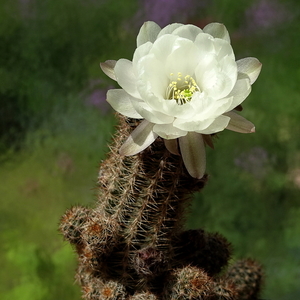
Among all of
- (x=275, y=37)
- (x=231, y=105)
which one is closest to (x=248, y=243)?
(x=275, y=37)

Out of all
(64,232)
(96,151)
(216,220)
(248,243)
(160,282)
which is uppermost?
(64,232)

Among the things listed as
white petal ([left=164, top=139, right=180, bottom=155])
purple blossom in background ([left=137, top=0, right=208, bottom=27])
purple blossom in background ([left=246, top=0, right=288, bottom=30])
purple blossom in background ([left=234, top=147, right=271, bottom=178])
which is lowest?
purple blossom in background ([left=234, top=147, right=271, bottom=178])

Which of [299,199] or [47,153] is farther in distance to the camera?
[299,199]

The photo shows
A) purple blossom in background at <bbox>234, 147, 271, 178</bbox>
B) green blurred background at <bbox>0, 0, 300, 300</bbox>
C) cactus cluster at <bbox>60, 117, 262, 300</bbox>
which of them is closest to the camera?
cactus cluster at <bbox>60, 117, 262, 300</bbox>

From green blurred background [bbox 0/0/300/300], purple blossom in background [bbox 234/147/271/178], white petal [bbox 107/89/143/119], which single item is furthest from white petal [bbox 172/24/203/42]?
purple blossom in background [bbox 234/147/271/178]

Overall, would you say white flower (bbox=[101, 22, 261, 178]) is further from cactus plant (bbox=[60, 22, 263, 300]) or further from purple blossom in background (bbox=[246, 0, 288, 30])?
purple blossom in background (bbox=[246, 0, 288, 30])

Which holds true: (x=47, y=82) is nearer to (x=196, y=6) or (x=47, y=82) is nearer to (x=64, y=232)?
(x=196, y=6)

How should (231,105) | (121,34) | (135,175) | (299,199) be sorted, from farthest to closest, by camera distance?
1. (299,199)
2. (121,34)
3. (135,175)
4. (231,105)

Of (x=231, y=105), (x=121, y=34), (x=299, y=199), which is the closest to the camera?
(x=231, y=105)
